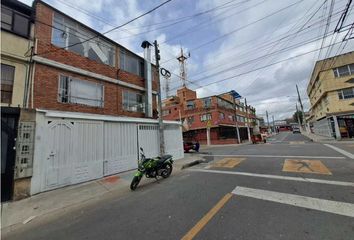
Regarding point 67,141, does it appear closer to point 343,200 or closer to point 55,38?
point 55,38

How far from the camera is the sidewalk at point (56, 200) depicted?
16.3ft

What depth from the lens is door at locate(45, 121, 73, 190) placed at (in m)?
7.12

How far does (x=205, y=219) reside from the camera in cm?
386

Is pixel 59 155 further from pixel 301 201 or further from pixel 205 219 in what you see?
pixel 301 201

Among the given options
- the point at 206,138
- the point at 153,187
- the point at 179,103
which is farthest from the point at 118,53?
the point at 179,103

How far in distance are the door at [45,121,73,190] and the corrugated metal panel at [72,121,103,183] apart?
9.8 inches

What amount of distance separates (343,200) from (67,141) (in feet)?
31.3

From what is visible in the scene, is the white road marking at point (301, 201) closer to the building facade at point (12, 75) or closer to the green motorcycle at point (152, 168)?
the green motorcycle at point (152, 168)

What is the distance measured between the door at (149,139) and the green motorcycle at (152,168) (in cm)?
326

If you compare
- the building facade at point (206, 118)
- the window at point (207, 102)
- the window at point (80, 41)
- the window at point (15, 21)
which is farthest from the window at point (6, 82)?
the window at point (207, 102)

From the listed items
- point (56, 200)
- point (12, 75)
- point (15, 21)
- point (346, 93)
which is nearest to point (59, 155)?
point (56, 200)

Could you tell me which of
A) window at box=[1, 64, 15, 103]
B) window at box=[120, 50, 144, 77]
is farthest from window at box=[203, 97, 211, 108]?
window at box=[1, 64, 15, 103]

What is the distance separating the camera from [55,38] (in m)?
8.94

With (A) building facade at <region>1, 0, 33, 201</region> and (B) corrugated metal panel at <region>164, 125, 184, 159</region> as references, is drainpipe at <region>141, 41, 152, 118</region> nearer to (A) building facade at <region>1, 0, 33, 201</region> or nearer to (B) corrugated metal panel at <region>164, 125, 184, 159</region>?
(B) corrugated metal panel at <region>164, 125, 184, 159</region>
